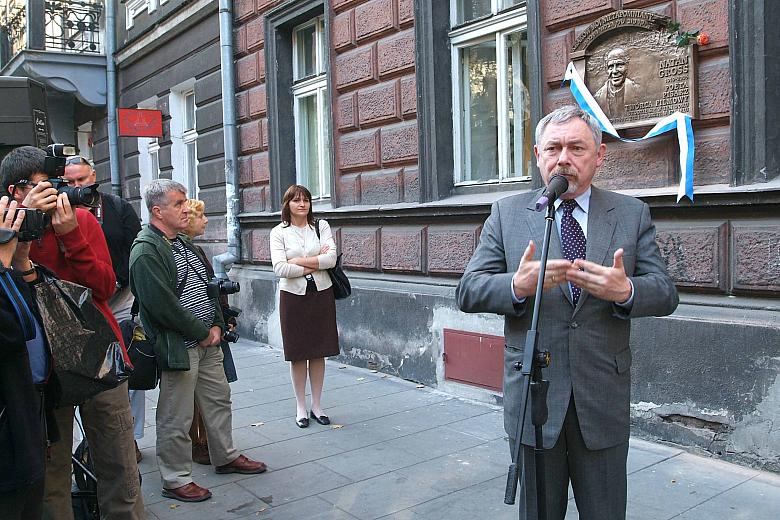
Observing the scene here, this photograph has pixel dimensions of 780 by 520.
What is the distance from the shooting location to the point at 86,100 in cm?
1383

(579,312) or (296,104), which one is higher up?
(296,104)

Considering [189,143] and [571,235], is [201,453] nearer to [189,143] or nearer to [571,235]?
[571,235]

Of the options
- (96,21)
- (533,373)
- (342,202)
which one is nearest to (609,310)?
(533,373)

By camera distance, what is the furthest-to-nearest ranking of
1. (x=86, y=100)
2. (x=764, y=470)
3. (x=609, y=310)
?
(x=86, y=100), (x=764, y=470), (x=609, y=310)

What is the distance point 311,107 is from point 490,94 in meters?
3.06

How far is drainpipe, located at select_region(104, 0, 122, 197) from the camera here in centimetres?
1373

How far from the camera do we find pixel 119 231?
5082 millimetres

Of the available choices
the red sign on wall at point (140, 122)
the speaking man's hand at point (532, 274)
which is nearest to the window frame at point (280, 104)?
the red sign on wall at point (140, 122)

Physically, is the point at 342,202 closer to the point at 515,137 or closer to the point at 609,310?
the point at 515,137

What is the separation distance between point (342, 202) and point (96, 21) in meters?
9.04

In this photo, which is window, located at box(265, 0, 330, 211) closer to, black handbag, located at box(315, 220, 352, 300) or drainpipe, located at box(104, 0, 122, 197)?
black handbag, located at box(315, 220, 352, 300)

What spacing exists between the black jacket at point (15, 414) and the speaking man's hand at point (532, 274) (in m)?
1.56

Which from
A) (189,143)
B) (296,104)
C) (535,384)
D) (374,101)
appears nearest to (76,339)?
(535,384)

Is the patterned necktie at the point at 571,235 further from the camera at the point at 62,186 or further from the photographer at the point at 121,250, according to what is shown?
the photographer at the point at 121,250
